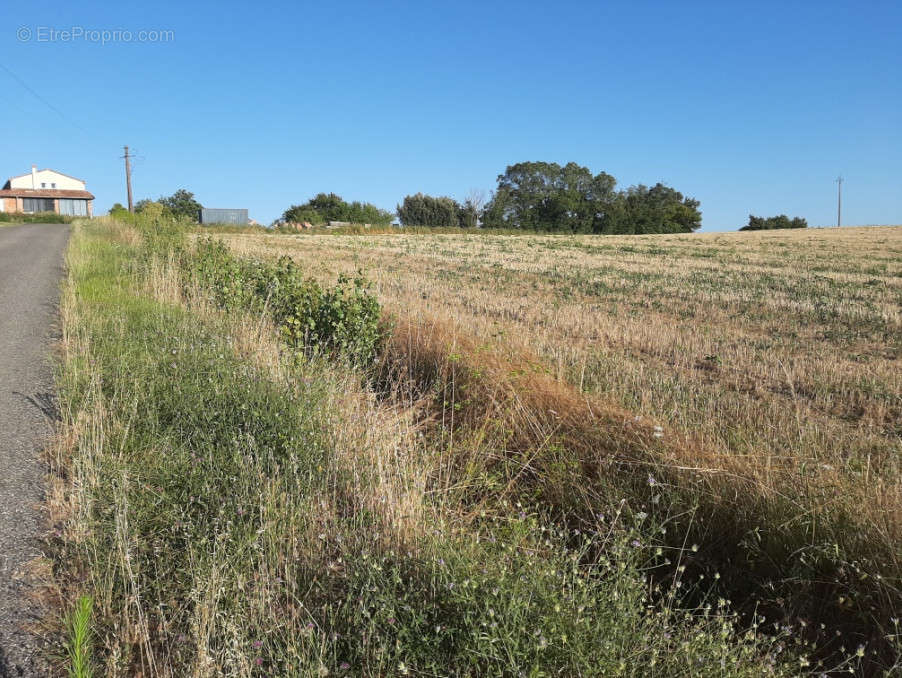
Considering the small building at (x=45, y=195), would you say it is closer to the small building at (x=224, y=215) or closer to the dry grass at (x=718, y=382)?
the small building at (x=224, y=215)

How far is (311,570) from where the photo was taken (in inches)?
120

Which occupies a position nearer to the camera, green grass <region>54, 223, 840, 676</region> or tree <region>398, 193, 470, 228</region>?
green grass <region>54, 223, 840, 676</region>

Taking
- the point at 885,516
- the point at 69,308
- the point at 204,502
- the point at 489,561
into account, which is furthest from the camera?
the point at 69,308

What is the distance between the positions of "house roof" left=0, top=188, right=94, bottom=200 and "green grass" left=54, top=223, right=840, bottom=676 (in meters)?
101

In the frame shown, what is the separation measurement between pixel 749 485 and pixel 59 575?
399 centimetres

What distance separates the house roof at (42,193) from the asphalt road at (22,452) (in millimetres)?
92642

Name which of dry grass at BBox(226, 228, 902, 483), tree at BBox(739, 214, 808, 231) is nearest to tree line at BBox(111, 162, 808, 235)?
tree at BBox(739, 214, 808, 231)

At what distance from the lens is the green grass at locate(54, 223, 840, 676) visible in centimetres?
245

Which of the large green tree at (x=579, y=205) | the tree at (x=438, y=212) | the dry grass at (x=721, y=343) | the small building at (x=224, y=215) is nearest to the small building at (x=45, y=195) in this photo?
the small building at (x=224, y=215)

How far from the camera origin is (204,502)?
11.8 ft

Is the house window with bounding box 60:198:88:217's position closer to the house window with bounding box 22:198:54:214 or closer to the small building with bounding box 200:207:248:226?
the house window with bounding box 22:198:54:214

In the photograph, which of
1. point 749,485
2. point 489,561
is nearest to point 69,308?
point 489,561

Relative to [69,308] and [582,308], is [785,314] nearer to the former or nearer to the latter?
[582,308]

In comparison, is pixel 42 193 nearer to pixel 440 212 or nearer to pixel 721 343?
pixel 440 212
